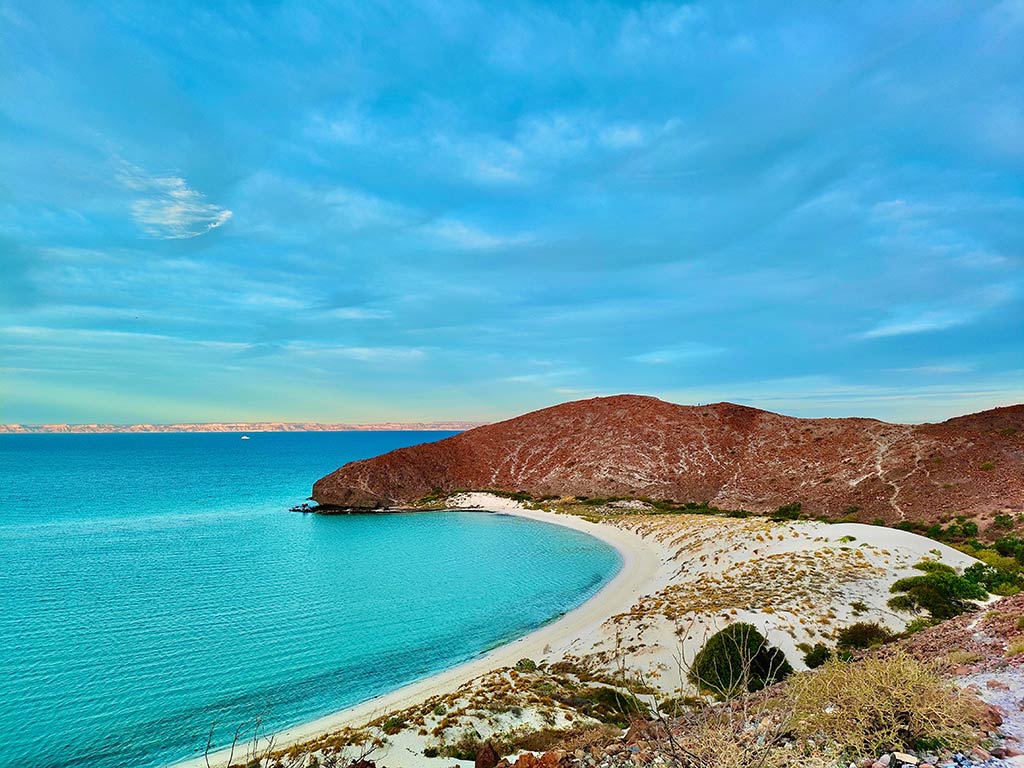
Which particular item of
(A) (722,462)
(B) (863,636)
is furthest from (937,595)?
(A) (722,462)

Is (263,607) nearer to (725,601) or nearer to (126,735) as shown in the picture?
(126,735)

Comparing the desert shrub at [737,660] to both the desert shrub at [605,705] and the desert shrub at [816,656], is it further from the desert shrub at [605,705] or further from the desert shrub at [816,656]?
the desert shrub at [605,705]

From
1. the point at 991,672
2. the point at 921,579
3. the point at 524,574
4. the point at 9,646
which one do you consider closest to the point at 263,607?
the point at 9,646

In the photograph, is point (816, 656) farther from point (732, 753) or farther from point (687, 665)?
point (732, 753)

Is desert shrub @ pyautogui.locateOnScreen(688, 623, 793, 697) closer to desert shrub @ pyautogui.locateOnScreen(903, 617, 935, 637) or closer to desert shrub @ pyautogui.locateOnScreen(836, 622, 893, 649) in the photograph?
desert shrub @ pyautogui.locateOnScreen(836, 622, 893, 649)

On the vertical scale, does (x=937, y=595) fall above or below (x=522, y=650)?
above

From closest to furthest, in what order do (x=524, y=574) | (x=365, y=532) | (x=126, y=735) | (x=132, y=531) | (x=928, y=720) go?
(x=928, y=720) < (x=126, y=735) < (x=524, y=574) < (x=132, y=531) < (x=365, y=532)

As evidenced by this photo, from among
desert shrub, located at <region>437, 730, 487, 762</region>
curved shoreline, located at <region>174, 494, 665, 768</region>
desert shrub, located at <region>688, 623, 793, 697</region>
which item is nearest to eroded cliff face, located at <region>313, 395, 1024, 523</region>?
curved shoreline, located at <region>174, 494, 665, 768</region>
